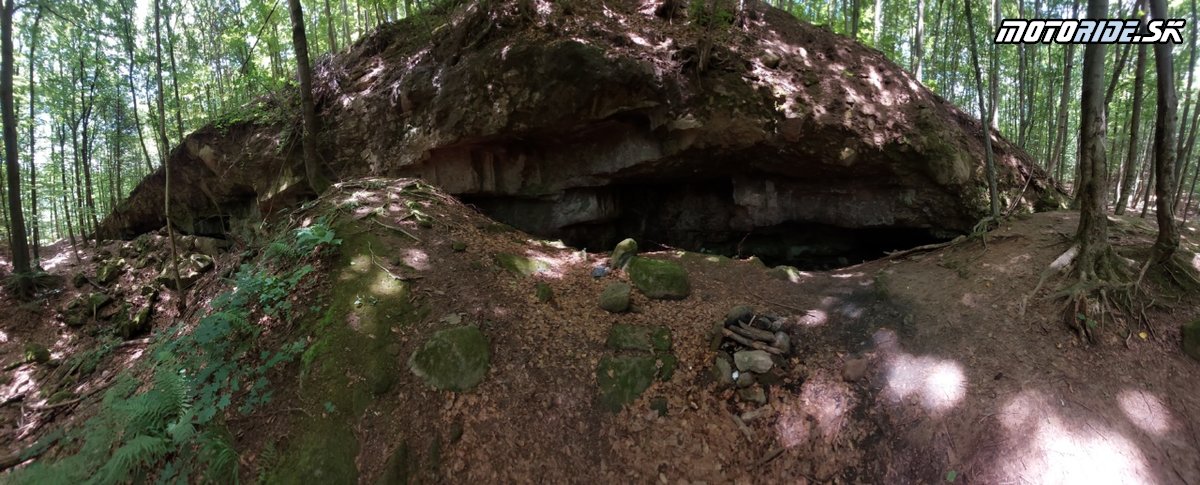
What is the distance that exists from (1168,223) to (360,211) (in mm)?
7822

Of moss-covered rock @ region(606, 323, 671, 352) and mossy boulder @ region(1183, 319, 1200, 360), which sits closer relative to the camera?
mossy boulder @ region(1183, 319, 1200, 360)

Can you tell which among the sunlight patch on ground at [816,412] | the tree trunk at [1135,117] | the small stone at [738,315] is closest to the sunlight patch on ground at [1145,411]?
the sunlight patch on ground at [816,412]

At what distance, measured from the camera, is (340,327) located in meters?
3.71

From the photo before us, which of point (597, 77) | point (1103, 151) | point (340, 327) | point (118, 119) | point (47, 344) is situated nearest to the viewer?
point (340, 327)

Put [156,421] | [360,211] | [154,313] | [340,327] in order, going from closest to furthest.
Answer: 1. [156,421]
2. [340,327]
3. [360,211]
4. [154,313]

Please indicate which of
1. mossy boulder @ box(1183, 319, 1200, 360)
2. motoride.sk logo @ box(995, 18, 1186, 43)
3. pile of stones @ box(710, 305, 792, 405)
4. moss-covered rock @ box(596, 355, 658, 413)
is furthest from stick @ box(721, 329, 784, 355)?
motoride.sk logo @ box(995, 18, 1186, 43)

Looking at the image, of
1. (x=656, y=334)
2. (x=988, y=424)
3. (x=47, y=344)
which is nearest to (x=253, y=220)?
(x=47, y=344)

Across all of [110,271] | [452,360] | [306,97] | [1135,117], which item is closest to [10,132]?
[110,271]

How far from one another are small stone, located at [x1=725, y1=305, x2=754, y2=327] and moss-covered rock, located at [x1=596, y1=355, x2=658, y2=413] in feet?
2.69

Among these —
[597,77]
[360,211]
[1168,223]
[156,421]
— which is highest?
[597,77]

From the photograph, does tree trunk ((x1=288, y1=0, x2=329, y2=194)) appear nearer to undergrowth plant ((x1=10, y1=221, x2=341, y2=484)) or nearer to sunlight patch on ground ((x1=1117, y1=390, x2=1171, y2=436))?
undergrowth plant ((x1=10, y1=221, x2=341, y2=484))

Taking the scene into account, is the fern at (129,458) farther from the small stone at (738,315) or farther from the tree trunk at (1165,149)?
the tree trunk at (1165,149)

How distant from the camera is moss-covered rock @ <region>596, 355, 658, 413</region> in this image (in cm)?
361

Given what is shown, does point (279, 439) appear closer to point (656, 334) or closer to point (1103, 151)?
point (656, 334)
